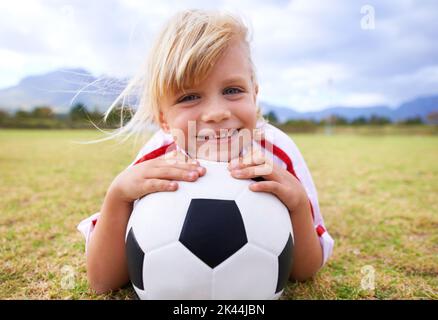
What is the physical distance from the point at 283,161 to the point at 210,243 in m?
0.87

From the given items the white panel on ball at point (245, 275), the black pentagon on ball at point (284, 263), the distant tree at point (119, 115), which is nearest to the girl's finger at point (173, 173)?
the white panel on ball at point (245, 275)

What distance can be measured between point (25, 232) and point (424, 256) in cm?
278

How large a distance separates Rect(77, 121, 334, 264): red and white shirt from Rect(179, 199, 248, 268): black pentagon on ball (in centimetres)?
72

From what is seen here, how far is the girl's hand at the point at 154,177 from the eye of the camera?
1.56 m

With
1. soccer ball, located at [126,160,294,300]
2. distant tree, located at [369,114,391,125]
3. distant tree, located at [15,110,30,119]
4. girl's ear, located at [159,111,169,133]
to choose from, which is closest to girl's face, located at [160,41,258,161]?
girl's ear, located at [159,111,169,133]

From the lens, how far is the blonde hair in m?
1.72

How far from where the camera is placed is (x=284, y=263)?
1595 millimetres

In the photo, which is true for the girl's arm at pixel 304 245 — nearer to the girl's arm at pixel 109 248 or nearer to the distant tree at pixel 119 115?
the girl's arm at pixel 109 248

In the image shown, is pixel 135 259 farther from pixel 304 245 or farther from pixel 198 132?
pixel 304 245

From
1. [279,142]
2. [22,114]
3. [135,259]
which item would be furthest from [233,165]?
[22,114]

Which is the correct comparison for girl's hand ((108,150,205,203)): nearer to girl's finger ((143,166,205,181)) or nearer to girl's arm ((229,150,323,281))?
girl's finger ((143,166,205,181))
